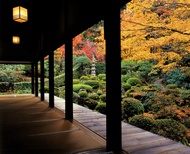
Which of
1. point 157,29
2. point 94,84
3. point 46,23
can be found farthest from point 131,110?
point 94,84

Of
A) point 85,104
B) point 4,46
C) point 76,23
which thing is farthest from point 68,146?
point 4,46

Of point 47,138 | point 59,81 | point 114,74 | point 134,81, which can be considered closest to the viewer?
point 114,74

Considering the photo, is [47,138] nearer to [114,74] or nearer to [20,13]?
[114,74]

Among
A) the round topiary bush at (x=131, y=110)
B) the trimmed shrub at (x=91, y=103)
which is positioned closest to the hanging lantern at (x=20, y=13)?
the round topiary bush at (x=131, y=110)

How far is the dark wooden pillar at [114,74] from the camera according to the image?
231 centimetres

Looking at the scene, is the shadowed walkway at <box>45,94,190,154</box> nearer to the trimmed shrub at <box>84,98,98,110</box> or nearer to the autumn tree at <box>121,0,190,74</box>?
the autumn tree at <box>121,0,190,74</box>

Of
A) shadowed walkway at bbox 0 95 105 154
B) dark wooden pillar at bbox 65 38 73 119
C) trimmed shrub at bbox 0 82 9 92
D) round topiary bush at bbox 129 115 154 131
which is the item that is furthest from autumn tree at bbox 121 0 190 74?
trimmed shrub at bbox 0 82 9 92

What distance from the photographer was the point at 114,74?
2.31 metres

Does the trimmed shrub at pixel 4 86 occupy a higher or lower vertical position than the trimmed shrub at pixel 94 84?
lower

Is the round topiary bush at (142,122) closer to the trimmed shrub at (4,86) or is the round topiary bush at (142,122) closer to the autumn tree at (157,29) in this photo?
the autumn tree at (157,29)

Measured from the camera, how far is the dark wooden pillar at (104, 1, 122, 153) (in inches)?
90.9

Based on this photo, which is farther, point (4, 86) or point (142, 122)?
point (4, 86)

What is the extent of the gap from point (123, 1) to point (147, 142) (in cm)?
201

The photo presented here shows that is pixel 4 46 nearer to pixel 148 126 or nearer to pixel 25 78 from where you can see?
pixel 25 78
